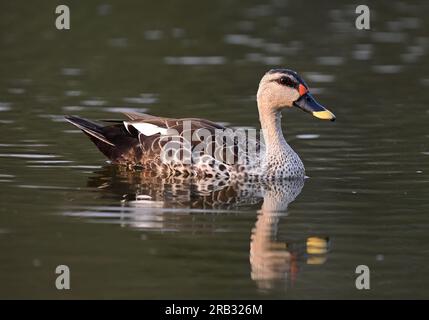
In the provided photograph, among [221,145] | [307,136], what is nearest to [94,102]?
[307,136]

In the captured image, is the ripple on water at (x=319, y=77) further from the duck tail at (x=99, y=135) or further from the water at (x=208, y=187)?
the duck tail at (x=99, y=135)

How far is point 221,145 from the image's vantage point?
15.4 m

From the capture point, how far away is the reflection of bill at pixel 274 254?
36.3 ft

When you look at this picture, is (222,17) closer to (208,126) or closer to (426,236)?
(208,126)

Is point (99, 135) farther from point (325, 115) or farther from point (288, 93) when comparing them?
point (325, 115)

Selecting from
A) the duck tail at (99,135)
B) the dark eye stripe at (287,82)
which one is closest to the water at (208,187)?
the duck tail at (99,135)

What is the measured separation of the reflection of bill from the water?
0.03 metres

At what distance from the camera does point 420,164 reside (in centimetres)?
1596

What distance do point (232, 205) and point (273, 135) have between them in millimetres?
2219

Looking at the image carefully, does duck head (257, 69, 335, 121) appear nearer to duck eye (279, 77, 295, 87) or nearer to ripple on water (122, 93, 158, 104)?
duck eye (279, 77, 295, 87)

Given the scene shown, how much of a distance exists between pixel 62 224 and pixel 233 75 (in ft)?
38.3

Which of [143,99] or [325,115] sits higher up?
[143,99]

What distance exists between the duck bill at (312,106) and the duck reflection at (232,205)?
0.91 m
